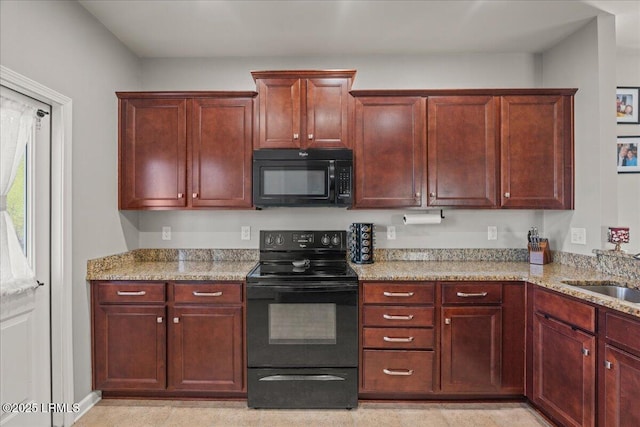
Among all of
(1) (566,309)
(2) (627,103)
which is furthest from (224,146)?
(2) (627,103)

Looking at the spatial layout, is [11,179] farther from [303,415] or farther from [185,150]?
[303,415]

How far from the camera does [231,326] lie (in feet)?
7.79

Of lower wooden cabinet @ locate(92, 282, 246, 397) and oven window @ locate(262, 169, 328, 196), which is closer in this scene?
lower wooden cabinet @ locate(92, 282, 246, 397)

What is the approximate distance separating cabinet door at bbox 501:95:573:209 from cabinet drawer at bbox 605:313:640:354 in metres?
1.14

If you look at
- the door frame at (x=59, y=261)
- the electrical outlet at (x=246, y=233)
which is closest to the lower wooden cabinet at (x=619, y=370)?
the electrical outlet at (x=246, y=233)

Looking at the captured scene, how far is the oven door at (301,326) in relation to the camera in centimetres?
234

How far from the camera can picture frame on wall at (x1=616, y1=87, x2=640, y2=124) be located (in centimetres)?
288

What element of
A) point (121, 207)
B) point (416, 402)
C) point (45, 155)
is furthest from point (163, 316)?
point (416, 402)

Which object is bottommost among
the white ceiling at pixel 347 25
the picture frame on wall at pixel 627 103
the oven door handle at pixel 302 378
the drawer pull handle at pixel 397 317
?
the oven door handle at pixel 302 378

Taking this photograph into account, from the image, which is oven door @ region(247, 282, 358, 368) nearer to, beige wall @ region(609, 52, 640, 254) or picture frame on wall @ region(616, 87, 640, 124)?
beige wall @ region(609, 52, 640, 254)

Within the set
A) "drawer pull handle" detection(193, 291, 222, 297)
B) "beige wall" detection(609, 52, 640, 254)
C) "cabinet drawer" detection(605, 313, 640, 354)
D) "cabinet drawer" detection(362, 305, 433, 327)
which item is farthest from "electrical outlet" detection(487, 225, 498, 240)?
"drawer pull handle" detection(193, 291, 222, 297)

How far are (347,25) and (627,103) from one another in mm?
2453

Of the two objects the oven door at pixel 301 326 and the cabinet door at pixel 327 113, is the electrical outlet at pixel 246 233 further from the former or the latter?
the cabinet door at pixel 327 113

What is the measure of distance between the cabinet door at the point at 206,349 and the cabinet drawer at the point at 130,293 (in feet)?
0.55
